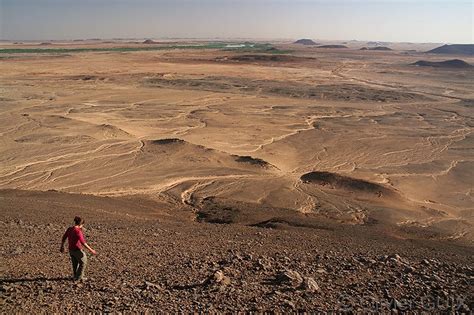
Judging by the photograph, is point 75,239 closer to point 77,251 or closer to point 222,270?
point 77,251

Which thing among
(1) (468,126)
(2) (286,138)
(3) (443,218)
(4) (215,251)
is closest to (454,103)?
(1) (468,126)

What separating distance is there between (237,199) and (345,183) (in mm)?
4224

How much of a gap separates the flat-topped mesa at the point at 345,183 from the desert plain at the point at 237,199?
71 mm

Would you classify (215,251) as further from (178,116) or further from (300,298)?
(178,116)

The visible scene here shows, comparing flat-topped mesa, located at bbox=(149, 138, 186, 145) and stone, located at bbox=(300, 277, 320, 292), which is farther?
flat-topped mesa, located at bbox=(149, 138, 186, 145)

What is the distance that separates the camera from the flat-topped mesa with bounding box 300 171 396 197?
15.8 metres

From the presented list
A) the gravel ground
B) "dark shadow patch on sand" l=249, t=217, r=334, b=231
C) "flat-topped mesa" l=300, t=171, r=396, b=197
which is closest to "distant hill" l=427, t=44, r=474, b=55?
"flat-topped mesa" l=300, t=171, r=396, b=197

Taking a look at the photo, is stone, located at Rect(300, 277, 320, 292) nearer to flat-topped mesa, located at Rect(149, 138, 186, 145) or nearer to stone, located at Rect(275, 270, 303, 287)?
stone, located at Rect(275, 270, 303, 287)

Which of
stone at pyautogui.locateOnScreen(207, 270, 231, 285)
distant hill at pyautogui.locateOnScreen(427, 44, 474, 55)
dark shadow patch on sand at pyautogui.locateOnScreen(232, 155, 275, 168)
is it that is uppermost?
distant hill at pyautogui.locateOnScreen(427, 44, 474, 55)

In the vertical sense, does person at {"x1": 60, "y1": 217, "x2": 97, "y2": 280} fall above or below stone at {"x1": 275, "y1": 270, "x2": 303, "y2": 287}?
above

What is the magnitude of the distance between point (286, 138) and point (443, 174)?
7894 millimetres

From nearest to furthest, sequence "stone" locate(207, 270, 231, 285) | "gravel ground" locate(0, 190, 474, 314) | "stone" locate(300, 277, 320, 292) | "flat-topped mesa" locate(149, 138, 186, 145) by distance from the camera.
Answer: "gravel ground" locate(0, 190, 474, 314), "stone" locate(300, 277, 320, 292), "stone" locate(207, 270, 231, 285), "flat-topped mesa" locate(149, 138, 186, 145)

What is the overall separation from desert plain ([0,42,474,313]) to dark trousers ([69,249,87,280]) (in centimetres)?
24

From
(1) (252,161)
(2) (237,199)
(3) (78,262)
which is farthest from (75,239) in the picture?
(1) (252,161)
